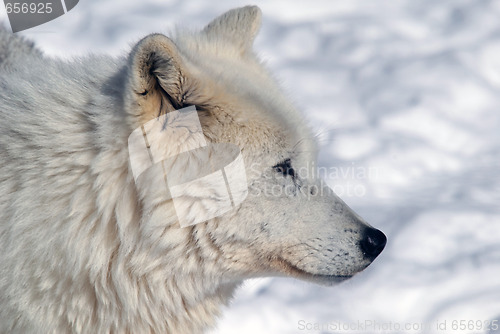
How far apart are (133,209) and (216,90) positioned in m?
0.59

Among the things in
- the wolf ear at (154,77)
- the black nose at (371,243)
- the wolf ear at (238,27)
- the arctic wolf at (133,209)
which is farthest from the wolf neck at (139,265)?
the wolf ear at (238,27)

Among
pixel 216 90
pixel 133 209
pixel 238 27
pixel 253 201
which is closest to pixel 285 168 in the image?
pixel 253 201

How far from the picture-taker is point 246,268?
257cm

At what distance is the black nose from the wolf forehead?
0.46 metres

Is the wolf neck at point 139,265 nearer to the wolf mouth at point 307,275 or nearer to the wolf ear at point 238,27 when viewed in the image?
the wolf mouth at point 307,275

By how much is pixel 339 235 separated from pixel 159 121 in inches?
36.5

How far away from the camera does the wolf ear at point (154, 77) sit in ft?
6.97

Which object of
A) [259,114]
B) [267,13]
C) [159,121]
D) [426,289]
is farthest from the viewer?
[267,13]

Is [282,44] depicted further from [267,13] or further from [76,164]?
[76,164]

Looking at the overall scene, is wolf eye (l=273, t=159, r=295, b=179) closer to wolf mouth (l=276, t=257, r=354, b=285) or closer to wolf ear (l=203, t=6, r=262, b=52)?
wolf mouth (l=276, t=257, r=354, b=285)

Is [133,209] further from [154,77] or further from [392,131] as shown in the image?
[392,131]

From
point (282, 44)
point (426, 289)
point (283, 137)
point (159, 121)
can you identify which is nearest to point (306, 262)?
point (283, 137)

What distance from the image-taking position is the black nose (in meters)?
2.62

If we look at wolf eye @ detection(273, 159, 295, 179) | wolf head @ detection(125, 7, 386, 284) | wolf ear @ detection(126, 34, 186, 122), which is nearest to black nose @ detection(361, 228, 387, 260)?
wolf head @ detection(125, 7, 386, 284)
